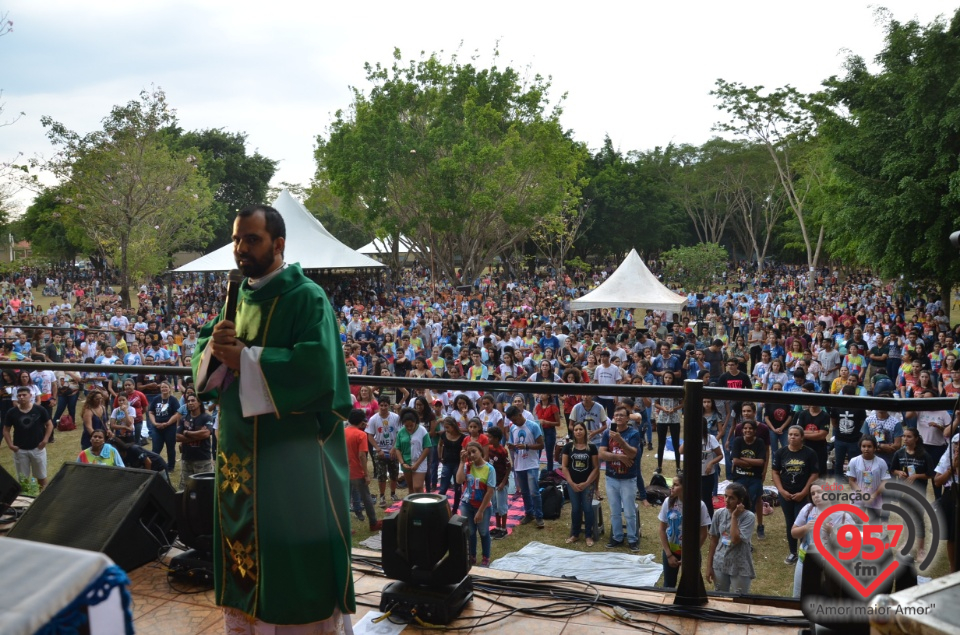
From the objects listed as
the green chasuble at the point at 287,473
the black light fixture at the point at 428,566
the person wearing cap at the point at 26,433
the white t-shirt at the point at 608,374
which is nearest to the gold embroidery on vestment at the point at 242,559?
the green chasuble at the point at 287,473

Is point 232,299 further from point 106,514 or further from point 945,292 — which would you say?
point 945,292

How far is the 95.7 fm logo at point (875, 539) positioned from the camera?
8.04ft

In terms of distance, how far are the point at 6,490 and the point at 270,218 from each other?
9.25 ft

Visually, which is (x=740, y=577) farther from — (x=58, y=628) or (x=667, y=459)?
(x=58, y=628)

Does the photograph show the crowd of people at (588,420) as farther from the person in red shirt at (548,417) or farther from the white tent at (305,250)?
the white tent at (305,250)

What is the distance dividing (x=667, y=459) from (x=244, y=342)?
7.45m

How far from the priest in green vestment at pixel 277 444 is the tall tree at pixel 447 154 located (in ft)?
94.7

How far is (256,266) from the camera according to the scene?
2.67 metres

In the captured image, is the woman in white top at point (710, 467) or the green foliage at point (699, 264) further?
the green foliage at point (699, 264)

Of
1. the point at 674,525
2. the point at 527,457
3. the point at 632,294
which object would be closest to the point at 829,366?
the point at 632,294

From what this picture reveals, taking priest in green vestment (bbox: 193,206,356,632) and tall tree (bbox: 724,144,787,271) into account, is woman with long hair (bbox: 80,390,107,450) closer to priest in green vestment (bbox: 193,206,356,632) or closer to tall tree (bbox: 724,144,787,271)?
priest in green vestment (bbox: 193,206,356,632)

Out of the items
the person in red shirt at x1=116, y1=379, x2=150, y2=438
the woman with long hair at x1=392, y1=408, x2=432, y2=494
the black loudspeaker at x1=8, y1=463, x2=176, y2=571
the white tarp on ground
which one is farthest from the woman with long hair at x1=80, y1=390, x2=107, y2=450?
the black loudspeaker at x1=8, y1=463, x2=176, y2=571

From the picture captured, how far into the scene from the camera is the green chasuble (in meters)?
2.56

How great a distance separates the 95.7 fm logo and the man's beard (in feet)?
6.47
